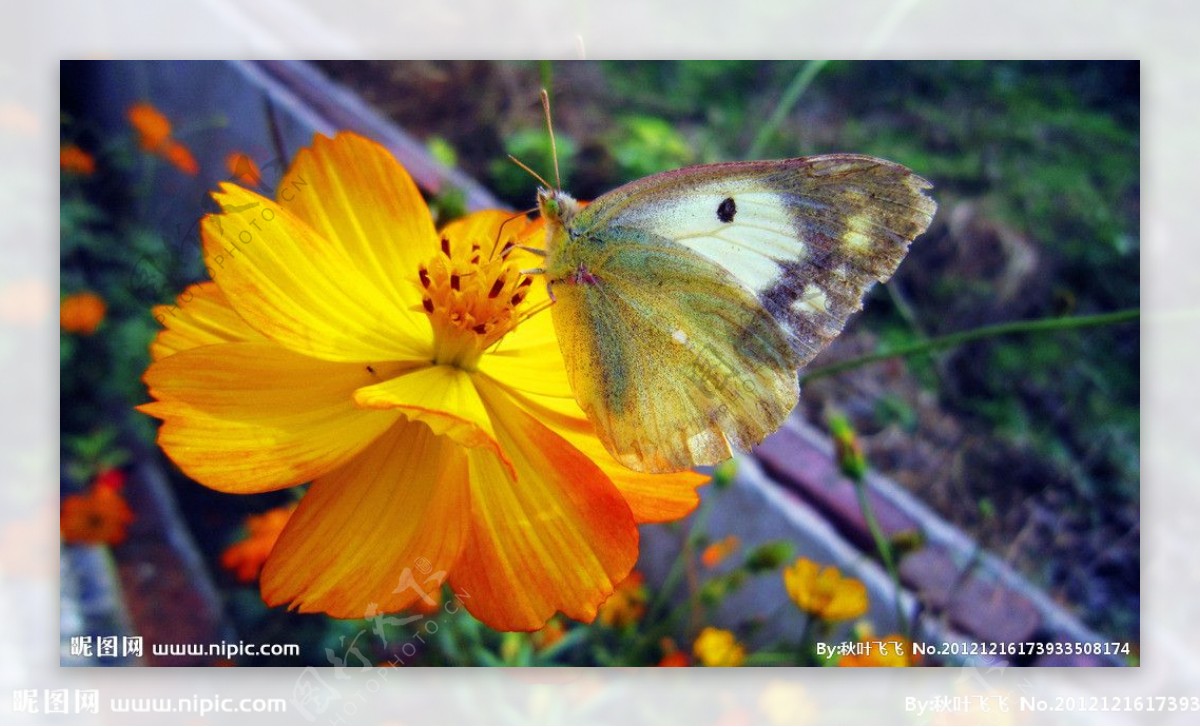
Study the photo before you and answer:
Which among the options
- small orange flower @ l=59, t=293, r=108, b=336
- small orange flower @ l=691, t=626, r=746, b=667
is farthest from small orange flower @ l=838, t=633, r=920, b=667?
small orange flower @ l=59, t=293, r=108, b=336

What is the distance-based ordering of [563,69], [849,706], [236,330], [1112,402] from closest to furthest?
[236,330]
[849,706]
[1112,402]
[563,69]

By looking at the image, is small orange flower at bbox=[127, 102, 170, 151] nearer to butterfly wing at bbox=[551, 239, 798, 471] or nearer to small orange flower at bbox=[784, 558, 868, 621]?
butterfly wing at bbox=[551, 239, 798, 471]

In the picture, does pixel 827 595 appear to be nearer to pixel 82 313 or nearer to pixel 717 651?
pixel 717 651

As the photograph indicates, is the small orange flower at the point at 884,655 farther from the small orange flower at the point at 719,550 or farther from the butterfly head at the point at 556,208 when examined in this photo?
the butterfly head at the point at 556,208

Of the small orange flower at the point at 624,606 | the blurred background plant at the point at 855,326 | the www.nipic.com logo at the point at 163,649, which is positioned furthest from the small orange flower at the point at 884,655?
the www.nipic.com logo at the point at 163,649

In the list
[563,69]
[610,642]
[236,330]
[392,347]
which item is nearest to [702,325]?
[392,347]

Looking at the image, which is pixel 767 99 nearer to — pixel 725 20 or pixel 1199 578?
pixel 725 20
